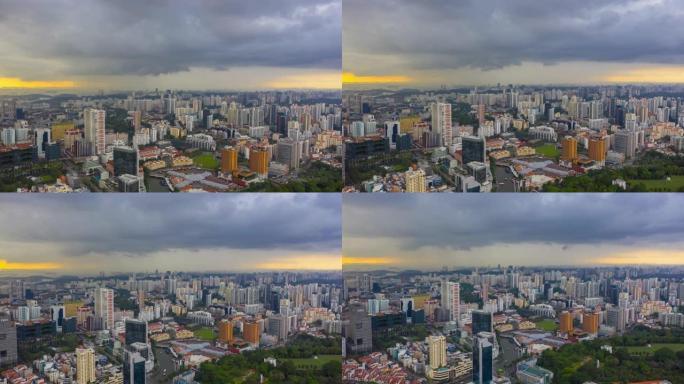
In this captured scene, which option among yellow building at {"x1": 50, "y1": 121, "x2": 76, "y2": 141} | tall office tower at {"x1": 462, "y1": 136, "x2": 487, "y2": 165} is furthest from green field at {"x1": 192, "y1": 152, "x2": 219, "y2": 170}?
tall office tower at {"x1": 462, "y1": 136, "x2": 487, "y2": 165}

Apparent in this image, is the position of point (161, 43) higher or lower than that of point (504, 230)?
higher

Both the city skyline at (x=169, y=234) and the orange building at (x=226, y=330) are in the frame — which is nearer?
the city skyline at (x=169, y=234)

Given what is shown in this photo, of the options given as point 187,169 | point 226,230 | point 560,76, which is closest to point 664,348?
point 560,76

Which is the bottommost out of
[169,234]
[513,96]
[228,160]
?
[169,234]

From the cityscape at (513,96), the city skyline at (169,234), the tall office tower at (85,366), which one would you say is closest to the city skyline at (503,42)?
the cityscape at (513,96)

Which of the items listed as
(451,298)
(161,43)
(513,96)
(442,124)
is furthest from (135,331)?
(513,96)

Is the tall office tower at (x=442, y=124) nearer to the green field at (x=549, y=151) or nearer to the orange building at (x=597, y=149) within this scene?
the green field at (x=549, y=151)

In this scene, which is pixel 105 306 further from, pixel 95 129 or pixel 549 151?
pixel 549 151

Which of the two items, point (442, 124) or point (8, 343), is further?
point (442, 124)

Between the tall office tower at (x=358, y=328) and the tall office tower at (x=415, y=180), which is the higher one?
the tall office tower at (x=415, y=180)
